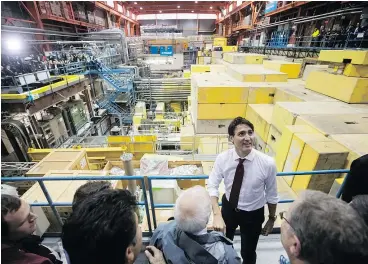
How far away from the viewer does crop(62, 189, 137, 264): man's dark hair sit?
84 centimetres

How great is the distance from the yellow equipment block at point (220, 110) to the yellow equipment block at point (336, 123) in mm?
2472

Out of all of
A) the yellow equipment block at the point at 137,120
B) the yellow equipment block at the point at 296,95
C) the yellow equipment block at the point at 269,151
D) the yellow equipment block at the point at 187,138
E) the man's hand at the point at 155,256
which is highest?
the yellow equipment block at the point at 296,95

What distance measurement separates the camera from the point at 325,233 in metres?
0.81

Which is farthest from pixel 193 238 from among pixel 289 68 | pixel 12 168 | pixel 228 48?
pixel 228 48

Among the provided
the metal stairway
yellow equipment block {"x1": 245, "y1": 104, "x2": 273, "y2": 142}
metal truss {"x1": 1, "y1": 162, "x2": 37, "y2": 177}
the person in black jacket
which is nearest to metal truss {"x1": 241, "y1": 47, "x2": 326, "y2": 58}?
yellow equipment block {"x1": 245, "y1": 104, "x2": 273, "y2": 142}

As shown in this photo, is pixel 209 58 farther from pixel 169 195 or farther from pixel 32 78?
pixel 169 195

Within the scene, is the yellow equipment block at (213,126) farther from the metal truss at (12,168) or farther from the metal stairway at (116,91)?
the metal stairway at (116,91)

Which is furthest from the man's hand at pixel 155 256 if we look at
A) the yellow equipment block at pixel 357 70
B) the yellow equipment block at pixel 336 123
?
the yellow equipment block at pixel 357 70

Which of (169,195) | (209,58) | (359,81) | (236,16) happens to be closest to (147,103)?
(209,58)

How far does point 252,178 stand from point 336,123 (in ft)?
9.15

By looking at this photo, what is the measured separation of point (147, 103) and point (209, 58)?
8.48 m

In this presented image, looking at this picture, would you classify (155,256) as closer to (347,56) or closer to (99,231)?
(99,231)

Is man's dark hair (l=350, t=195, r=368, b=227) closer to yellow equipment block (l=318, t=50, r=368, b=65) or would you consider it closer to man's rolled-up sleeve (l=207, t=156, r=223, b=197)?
man's rolled-up sleeve (l=207, t=156, r=223, b=197)

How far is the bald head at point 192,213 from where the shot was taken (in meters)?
1.19
